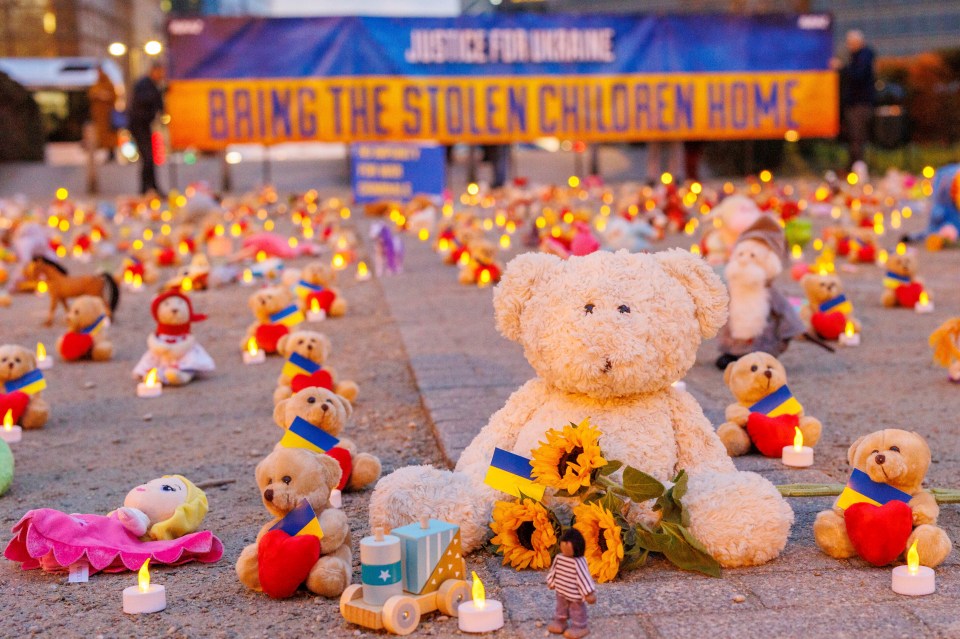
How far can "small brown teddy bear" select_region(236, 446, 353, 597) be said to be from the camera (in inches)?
118

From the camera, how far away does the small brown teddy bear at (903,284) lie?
729 cm

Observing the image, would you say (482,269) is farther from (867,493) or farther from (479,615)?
(479,615)

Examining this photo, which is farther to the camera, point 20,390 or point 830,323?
point 830,323

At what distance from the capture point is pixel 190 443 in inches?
188

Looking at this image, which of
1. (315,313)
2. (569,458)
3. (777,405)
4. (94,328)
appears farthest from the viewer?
(315,313)

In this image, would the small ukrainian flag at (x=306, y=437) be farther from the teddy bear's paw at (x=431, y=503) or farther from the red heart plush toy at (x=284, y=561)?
the red heart plush toy at (x=284, y=561)

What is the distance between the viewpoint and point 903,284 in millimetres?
7328

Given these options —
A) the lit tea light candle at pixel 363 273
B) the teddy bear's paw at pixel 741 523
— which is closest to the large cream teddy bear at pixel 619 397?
the teddy bear's paw at pixel 741 523

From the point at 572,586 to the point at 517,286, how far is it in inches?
42.0

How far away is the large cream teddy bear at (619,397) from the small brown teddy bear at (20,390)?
236cm

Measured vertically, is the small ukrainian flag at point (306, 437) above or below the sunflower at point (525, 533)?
above

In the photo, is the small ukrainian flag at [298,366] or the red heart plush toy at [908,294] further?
the red heart plush toy at [908,294]

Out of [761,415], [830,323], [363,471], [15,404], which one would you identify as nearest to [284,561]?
[363,471]

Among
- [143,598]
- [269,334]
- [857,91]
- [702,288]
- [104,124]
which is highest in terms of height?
[104,124]
